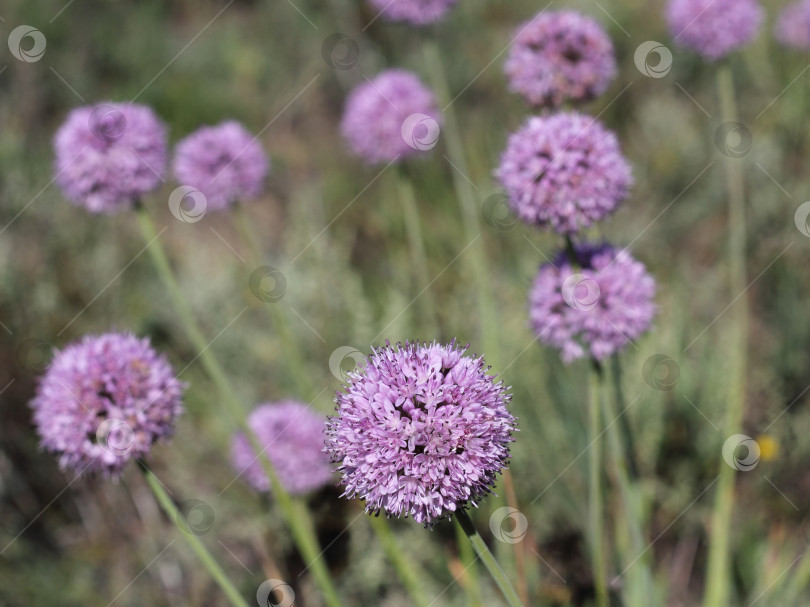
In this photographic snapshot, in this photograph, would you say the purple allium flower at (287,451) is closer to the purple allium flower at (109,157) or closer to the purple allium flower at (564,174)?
the purple allium flower at (109,157)

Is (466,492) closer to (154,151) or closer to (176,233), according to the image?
(154,151)

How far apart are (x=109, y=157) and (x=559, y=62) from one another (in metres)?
1.92

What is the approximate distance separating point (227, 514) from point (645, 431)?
2458mm

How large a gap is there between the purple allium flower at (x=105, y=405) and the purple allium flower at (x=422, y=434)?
96cm

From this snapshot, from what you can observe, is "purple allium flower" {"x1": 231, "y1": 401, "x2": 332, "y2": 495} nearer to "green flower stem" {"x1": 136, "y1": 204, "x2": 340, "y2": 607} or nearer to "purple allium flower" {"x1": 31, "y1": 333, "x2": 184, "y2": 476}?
"green flower stem" {"x1": 136, "y1": 204, "x2": 340, "y2": 607}

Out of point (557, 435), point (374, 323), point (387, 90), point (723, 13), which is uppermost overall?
point (723, 13)

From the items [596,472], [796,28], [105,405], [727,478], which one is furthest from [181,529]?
[796,28]

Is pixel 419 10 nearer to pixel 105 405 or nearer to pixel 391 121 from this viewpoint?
pixel 391 121

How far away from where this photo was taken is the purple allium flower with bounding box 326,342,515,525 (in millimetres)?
1714

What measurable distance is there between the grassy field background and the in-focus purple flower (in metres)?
0.42

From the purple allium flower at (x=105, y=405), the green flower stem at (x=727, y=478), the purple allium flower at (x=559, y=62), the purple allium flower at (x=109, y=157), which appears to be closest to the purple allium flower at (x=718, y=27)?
the green flower stem at (x=727, y=478)

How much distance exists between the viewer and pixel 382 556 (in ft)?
13.0

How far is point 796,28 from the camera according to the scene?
5.61 m

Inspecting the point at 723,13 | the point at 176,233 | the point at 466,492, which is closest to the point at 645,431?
the point at 723,13
